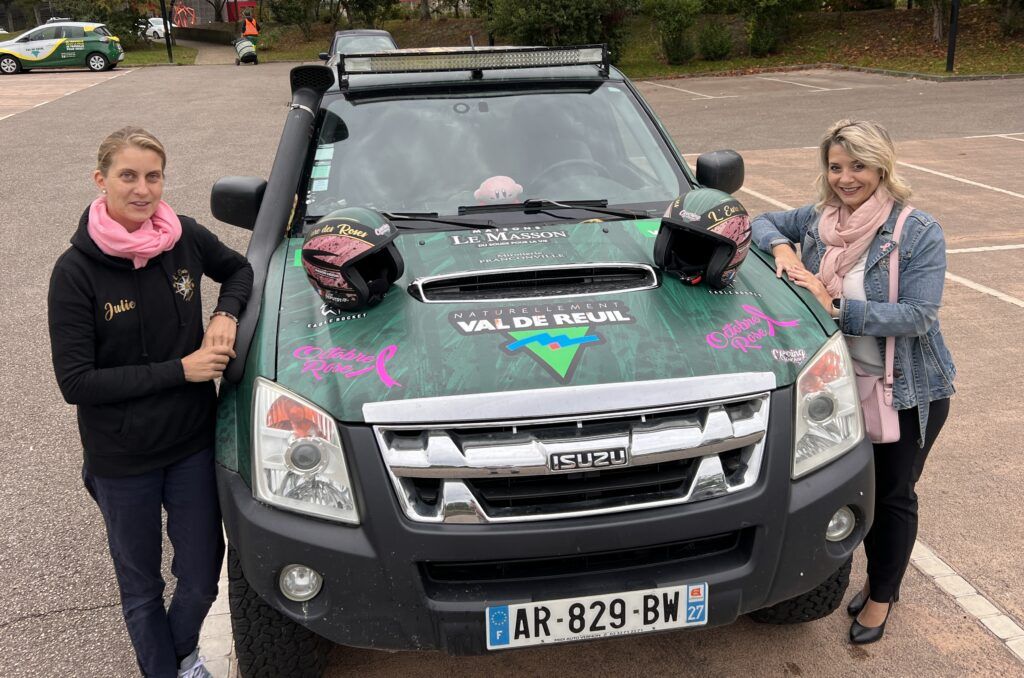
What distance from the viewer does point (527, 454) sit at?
2.28 metres

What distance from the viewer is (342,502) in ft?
7.66

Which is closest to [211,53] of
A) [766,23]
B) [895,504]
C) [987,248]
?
[766,23]

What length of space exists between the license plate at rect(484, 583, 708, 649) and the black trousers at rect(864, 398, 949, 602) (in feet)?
3.20

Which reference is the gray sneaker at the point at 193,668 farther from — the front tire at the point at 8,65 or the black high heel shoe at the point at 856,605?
the front tire at the point at 8,65

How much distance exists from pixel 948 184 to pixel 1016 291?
4.10m

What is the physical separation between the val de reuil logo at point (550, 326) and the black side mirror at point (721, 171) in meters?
1.32

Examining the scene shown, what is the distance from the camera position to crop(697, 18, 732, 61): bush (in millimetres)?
25891

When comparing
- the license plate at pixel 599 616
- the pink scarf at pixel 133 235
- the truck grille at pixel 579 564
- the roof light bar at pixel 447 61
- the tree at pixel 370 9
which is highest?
the tree at pixel 370 9

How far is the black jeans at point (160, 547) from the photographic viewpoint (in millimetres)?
2652

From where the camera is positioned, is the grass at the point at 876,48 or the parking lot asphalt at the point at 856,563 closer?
the parking lot asphalt at the point at 856,563

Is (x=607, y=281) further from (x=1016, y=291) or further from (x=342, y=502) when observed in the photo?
(x=1016, y=291)

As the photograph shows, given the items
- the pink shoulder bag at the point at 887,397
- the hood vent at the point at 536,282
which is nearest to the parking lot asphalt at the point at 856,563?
the pink shoulder bag at the point at 887,397

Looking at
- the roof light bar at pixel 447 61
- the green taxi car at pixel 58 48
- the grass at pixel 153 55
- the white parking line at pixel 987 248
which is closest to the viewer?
the roof light bar at pixel 447 61

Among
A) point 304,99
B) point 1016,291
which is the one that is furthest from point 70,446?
point 1016,291
